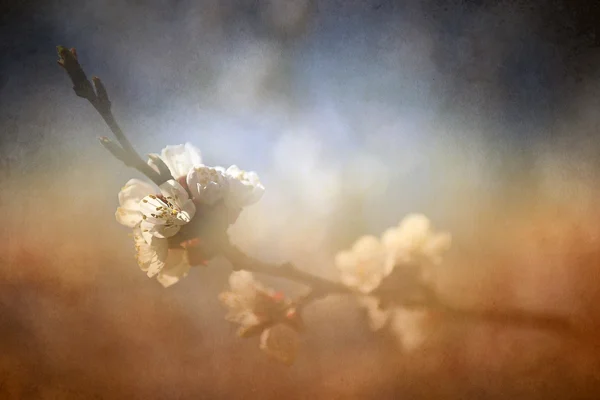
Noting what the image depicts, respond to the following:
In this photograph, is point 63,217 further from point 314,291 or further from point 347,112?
point 347,112

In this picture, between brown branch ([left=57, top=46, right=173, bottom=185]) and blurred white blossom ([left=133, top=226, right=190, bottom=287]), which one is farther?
blurred white blossom ([left=133, top=226, right=190, bottom=287])

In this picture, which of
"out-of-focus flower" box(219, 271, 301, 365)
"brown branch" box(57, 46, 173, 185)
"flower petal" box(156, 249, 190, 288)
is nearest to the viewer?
"brown branch" box(57, 46, 173, 185)

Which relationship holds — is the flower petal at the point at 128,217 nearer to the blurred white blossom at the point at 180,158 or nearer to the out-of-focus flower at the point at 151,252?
the out-of-focus flower at the point at 151,252

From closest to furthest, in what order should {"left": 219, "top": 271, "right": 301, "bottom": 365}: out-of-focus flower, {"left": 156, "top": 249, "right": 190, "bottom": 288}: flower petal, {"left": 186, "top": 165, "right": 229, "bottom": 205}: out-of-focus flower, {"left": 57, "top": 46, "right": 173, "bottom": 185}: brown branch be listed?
{"left": 57, "top": 46, "right": 173, "bottom": 185}: brown branch, {"left": 186, "top": 165, "right": 229, "bottom": 205}: out-of-focus flower, {"left": 156, "top": 249, "right": 190, "bottom": 288}: flower petal, {"left": 219, "top": 271, "right": 301, "bottom": 365}: out-of-focus flower

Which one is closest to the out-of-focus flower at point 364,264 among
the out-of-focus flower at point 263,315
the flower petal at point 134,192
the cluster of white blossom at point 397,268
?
the cluster of white blossom at point 397,268

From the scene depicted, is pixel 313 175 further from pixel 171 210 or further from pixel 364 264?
pixel 171 210

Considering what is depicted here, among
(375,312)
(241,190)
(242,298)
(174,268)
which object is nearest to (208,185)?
(241,190)

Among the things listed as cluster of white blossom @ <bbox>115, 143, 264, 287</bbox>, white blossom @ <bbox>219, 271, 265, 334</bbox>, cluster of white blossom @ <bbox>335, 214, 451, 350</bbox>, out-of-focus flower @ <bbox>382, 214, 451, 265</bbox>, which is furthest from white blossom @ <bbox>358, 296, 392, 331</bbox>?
cluster of white blossom @ <bbox>115, 143, 264, 287</bbox>

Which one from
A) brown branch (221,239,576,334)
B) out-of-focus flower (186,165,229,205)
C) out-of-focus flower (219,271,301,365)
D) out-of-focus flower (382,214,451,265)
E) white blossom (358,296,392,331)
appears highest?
out-of-focus flower (382,214,451,265)

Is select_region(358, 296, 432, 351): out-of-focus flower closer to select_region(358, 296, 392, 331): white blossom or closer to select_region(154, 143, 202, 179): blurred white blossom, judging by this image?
select_region(358, 296, 392, 331): white blossom
